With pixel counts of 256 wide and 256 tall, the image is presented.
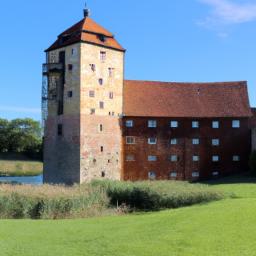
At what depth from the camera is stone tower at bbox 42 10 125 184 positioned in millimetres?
36625

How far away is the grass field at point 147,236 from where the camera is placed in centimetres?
1027

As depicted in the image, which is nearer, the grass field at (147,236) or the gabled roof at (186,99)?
the grass field at (147,236)

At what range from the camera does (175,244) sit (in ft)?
35.0

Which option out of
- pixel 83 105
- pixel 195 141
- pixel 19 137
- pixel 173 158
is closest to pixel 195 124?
pixel 195 141

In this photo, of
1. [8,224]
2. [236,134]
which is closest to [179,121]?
[236,134]

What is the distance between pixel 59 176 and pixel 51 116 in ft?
17.5

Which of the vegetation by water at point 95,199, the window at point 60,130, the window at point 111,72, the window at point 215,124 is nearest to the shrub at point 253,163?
the window at point 215,124

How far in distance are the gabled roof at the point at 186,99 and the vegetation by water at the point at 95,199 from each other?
41.7ft

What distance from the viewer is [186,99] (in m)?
41.3

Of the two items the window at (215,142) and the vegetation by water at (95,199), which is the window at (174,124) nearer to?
the window at (215,142)

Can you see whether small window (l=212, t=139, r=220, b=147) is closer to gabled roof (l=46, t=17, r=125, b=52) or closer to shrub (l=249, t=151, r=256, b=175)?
shrub (l=249, t=151, r=256, b=175)

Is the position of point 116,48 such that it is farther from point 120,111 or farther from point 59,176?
point 59,176

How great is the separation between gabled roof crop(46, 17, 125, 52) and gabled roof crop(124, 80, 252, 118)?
4.15 metres

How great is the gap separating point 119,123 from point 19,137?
51.4m
